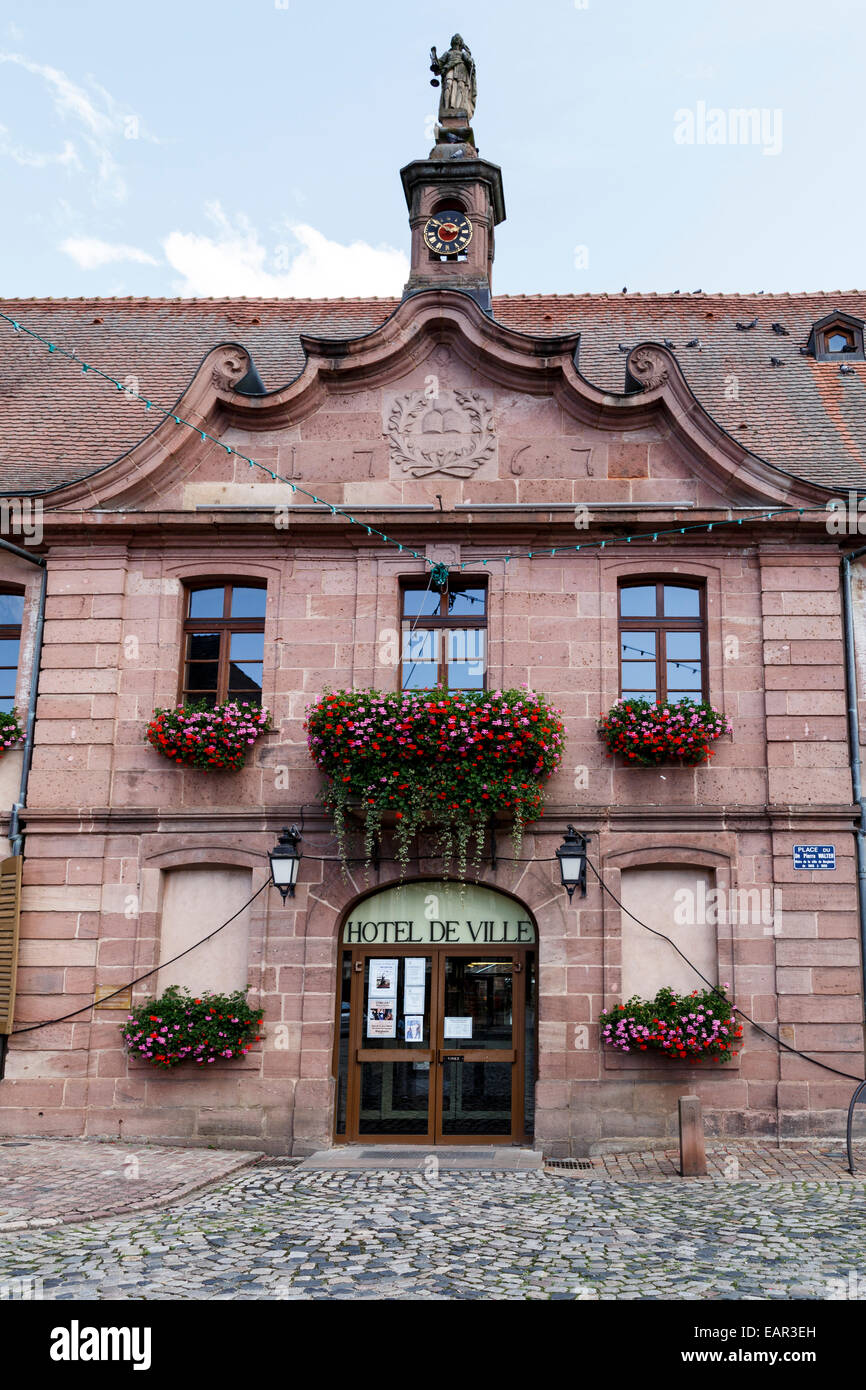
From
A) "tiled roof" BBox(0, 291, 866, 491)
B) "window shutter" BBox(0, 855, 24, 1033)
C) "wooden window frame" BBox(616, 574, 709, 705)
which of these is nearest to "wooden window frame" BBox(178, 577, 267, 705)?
"tiled roof" BBox(0, 291, 866, 491)

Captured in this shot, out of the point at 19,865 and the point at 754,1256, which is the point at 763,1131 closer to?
the point at 754,1256

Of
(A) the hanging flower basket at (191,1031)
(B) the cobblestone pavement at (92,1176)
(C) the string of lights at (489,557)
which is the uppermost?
(C) the string of lights at (489,557)

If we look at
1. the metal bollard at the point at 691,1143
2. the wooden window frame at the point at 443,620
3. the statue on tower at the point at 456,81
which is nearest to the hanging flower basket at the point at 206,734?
the wooden window frame at the point at 443,620

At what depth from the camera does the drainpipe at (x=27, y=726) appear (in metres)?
13.1

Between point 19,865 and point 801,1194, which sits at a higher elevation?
point 19,865

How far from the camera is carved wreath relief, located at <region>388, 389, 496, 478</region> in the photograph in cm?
1376

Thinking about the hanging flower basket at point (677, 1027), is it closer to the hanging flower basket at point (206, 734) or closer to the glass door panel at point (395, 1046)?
the glass door panel at point (395, 1046)

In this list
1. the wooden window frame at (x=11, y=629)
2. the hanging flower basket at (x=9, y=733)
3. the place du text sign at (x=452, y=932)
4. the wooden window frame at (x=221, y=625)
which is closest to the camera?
the place du text sign at (x=452, y=932)

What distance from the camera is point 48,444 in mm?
15203

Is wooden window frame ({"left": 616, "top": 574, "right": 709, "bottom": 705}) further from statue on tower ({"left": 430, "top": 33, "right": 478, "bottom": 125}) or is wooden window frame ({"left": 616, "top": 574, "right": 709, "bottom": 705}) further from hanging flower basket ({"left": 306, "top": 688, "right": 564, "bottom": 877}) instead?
statue on tower ({"left": 430, "top": 33, "right": 478, "bottom": 125})

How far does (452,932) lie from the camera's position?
42.8 feet

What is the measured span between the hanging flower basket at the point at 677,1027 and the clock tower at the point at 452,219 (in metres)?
8.03

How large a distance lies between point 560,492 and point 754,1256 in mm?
7925

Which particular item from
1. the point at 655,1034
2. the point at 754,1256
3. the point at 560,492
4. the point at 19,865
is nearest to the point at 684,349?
the point at 560,492
